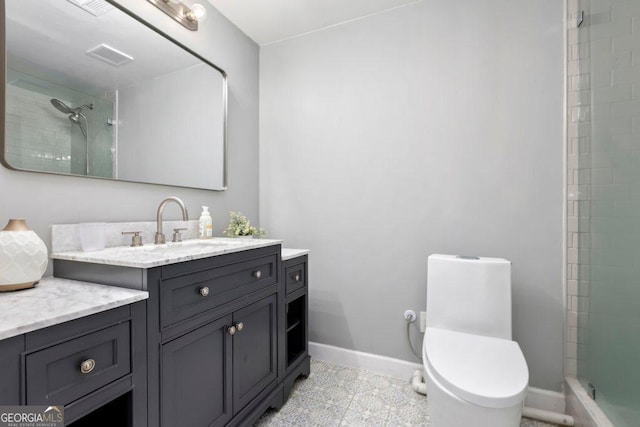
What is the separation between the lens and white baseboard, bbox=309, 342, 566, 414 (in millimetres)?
1516

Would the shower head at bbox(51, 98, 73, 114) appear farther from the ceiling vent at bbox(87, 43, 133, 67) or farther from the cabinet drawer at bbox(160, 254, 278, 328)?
the cabinet drawer at bbox(160, 254, 278, 328)

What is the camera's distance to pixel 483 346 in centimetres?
129

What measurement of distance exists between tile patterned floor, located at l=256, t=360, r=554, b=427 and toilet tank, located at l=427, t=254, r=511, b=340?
487 millimetres

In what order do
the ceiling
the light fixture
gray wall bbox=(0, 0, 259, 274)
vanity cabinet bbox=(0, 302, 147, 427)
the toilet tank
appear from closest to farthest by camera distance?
vanity cabinet bbox=(0, 302, 147, 427)
gray wall bbox=(0, 0, 259, 274)
the toilet tank
the light fixture
the ceiling

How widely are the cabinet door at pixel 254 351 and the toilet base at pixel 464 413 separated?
30.8 inches

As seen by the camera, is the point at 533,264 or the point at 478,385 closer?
the point at 478,385

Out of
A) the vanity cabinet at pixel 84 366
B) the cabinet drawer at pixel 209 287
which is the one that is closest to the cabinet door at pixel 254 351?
the cabinet drawer at pixel 209 287

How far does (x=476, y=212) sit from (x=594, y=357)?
854mm

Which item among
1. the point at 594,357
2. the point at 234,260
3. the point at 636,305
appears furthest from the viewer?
the point at 594,357

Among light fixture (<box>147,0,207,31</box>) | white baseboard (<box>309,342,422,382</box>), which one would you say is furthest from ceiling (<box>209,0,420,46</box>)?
white baseboard (<box>309,342,422,382</box>)

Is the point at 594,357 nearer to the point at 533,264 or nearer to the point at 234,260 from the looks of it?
the point at 533,264

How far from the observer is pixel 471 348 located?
128 cm

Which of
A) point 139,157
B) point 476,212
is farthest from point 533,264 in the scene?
point 139,157

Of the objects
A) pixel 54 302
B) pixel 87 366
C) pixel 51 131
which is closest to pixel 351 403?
pixel 87 366
